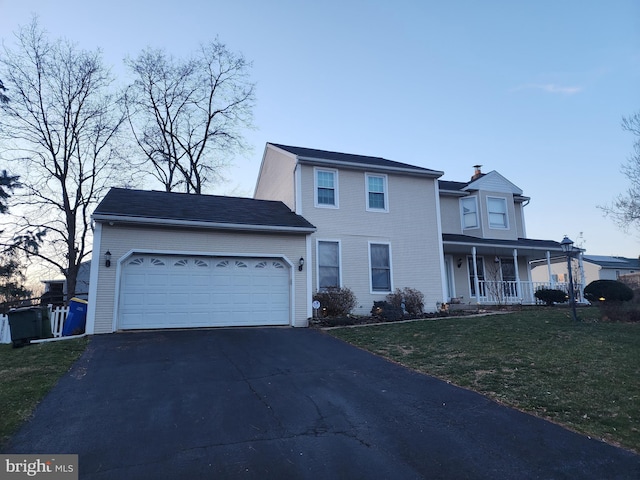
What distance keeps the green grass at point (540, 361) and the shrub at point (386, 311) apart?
1038 mm

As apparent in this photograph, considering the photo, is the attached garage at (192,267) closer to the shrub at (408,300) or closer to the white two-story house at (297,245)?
the white two-story house at (297,245)

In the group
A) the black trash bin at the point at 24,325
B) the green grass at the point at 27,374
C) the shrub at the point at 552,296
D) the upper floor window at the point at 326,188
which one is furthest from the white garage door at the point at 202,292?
the shrub at the point at 552,296

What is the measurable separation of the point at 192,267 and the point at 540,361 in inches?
358

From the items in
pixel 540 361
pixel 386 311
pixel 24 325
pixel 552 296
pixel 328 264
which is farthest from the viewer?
pixel 552 296

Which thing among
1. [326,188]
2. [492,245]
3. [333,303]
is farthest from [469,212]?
[333,303]

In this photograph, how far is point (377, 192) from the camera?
15055mm

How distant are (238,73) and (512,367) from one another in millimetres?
26817

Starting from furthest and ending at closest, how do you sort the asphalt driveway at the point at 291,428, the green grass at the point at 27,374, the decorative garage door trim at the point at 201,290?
the decorative garage door trim at the point at 201,290 → the green grass at the point at 27,374 → the asphalt driveway at the point at 291,428

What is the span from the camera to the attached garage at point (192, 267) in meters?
10.5

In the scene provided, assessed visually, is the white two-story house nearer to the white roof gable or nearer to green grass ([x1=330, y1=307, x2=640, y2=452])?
the white roof gable

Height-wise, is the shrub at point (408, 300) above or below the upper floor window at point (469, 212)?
below

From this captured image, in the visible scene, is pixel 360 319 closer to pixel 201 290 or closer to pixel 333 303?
pixel 333 303

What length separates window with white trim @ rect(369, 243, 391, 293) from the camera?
46.9ft

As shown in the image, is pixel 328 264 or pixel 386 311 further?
pixel 328 264
